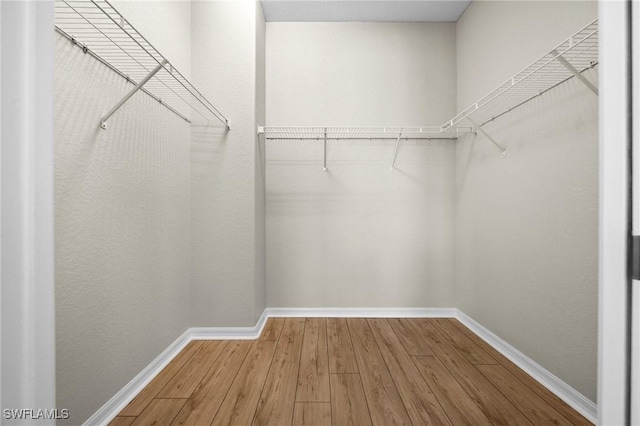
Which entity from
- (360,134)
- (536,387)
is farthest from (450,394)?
(360,134)

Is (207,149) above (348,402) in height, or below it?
above

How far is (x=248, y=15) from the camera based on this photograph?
2070 mm

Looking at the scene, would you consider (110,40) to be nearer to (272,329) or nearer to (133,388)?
(133,388)

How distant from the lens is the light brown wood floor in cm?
128

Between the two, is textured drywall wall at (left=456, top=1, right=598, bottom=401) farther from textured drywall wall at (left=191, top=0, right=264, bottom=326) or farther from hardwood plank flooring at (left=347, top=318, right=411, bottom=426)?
textured drywall wall at (left=191, top=0, right=264, bottom=326)

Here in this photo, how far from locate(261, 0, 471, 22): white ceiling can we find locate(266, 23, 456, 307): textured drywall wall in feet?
0.22

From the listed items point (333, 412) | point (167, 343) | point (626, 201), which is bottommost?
point (333, 412)

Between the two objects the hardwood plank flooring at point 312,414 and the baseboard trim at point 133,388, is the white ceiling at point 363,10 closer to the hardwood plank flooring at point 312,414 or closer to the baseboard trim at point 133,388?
the baseboard trim at point 133,388

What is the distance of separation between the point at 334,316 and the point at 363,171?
1.34m

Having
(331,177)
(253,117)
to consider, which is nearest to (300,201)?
(331,177)

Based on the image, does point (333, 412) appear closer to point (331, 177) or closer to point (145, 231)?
point (145, 231)

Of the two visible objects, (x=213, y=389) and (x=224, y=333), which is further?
(x=224, y=333)

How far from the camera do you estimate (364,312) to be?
2480 mm

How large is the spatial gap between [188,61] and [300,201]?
1.38 m
